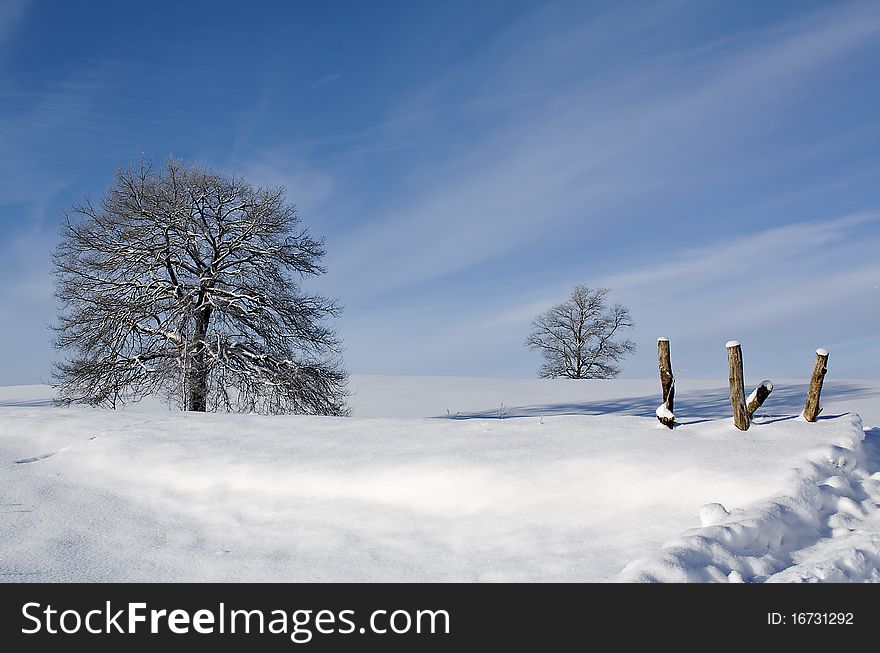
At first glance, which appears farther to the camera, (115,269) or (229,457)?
(115,269)

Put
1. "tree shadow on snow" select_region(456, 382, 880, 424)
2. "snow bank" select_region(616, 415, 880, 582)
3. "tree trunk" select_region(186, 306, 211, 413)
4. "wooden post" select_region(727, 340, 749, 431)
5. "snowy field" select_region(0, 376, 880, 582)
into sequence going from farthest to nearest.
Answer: "tree shadow on snow" select_region(456, 382, 880, 424) → "tree trunk" select_region(186, 306, 211, 413) → "wooden post" select_region(727, 340, 749, 431) → "snowy field" select_region(0, 376, 880, 582) → "snow bank" select_region(616, 415, 880, 582)

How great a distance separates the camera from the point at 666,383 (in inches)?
304

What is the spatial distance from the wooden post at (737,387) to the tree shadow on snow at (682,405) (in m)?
8.93

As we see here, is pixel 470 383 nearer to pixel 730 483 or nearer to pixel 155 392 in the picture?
pixel 155 392

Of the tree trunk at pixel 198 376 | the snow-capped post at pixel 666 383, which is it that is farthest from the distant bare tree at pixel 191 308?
the snow-capped post at pixel 666 383

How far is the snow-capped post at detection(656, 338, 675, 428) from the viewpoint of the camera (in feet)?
24.7

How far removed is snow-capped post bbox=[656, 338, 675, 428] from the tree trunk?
431 inches

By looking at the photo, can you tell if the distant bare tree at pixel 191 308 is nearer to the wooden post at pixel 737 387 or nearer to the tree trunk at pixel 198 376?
the tree trunk at pixel 198 376

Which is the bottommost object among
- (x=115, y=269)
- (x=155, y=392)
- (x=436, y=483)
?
(x=436, y=483)

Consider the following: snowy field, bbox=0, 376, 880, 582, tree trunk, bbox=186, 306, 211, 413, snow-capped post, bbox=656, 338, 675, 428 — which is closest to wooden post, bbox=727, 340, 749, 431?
snowy field, bbox=0, 376, 880, 582

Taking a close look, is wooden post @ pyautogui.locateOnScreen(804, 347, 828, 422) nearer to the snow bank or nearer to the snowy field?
the snowy field
